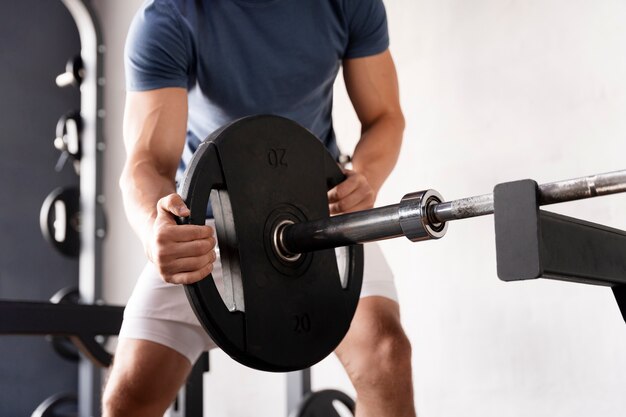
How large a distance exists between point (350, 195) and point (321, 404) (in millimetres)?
1285

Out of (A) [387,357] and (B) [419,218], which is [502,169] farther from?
(B) [419,218]

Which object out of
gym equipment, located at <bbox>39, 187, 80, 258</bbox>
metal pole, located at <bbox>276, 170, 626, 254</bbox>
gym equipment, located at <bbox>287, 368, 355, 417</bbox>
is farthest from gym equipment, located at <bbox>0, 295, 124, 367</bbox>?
metal pole, located at <bbox>276, 170, 626, 254</bbox>

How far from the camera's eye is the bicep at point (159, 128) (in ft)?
5.55

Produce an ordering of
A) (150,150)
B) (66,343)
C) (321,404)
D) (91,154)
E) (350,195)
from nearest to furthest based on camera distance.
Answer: (350,195) < (150,150) < (321,404) < (91,154) < (66,343)

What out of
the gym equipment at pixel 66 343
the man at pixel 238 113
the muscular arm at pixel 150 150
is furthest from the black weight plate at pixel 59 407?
the muscular arm at pixel 150 150

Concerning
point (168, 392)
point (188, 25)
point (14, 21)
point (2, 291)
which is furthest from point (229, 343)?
point (14, 21)

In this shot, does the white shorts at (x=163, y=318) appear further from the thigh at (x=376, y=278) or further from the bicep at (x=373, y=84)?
the bicep at (x=373, y=84)

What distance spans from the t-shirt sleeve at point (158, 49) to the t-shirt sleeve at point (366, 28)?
0.43 metres

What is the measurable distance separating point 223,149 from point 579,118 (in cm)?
128

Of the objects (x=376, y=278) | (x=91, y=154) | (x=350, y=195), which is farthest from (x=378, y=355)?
(x=91, y=154)

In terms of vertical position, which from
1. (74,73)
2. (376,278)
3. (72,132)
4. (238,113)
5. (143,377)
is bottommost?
(143,377)

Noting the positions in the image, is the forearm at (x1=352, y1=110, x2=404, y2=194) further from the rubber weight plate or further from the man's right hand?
the man's right hand

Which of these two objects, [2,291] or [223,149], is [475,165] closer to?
[223,149]

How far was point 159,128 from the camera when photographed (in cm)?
169
